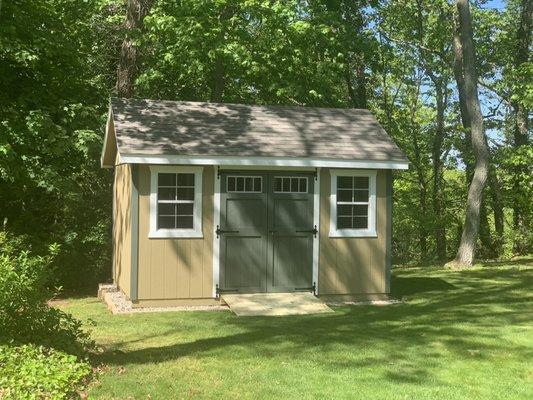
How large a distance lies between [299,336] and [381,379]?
7.62 ft

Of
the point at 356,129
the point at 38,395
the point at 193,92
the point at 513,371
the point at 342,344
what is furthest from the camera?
the point at 193,92

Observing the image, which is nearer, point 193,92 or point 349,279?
point 349,279

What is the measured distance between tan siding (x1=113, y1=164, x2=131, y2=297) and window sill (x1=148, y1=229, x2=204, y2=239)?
2.08 feet

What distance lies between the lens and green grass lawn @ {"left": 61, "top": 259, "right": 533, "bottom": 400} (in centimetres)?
651

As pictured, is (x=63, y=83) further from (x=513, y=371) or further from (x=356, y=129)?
(x=513, y=371)

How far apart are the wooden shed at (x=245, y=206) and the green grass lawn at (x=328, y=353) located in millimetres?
885

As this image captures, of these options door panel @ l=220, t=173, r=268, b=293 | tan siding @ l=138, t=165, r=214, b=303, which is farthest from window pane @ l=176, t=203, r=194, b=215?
door panel @ l=220, t=173, r=268, b=293

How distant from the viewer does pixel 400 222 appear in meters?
28.1

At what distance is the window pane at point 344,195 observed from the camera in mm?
12555

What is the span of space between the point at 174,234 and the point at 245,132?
2.55 m

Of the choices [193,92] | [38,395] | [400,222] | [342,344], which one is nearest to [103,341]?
[342,344]

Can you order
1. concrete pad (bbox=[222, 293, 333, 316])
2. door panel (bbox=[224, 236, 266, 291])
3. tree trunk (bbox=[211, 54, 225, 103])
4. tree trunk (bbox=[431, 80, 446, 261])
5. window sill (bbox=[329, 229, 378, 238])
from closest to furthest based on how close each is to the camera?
concrete pad (bbox=[222, 293, 333, 316]) → door panel (bbox=[224, 236, 266, 291]) → window sill (bbox=[329, 229, 378, 238]) → tree trunk (bbox=[211, 54, 225, 103]) → tree trunk (bbox=[431, 80, 446, 261])

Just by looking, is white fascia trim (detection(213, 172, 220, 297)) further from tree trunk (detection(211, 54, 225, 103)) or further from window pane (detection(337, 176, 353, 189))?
tree trunk (detection(211, 54, 225, 103))

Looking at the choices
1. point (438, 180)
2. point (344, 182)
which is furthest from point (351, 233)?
point (438, 180)
